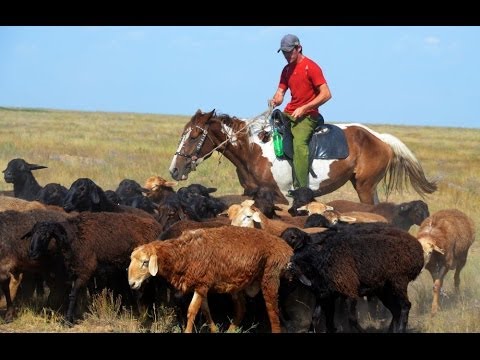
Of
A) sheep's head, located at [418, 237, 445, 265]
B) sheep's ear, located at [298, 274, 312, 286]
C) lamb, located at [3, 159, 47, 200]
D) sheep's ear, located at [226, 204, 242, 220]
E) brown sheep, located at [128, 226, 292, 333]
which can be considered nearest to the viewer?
brown sheep, located at [128, 226, 292, 333]

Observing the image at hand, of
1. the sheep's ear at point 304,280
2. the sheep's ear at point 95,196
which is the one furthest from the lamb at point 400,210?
the sheep's ear at point 304,280

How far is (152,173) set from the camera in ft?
87.6

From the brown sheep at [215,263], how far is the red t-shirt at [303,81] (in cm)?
473

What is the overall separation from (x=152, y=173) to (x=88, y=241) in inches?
635

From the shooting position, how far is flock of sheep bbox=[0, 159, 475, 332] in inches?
379

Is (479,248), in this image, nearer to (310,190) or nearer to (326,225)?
(310,190)

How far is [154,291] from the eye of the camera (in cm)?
1088

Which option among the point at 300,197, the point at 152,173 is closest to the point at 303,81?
the point at 300,197

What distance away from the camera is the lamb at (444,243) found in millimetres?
12188

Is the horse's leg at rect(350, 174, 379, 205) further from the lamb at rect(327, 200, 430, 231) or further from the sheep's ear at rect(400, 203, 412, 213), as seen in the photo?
the sheep's ear at rect(400, 203, 412, 213)

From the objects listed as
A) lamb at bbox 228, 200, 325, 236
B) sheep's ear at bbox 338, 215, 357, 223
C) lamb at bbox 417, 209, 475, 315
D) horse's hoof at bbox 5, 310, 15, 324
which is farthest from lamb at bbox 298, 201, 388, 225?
horse's hoof at bbox 5, 310, 15, 324

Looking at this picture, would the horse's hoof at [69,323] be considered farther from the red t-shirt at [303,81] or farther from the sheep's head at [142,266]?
the red t-shirt at [303,81]

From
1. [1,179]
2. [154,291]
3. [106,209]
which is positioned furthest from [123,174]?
[154,291]

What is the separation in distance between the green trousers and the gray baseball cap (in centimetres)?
109
